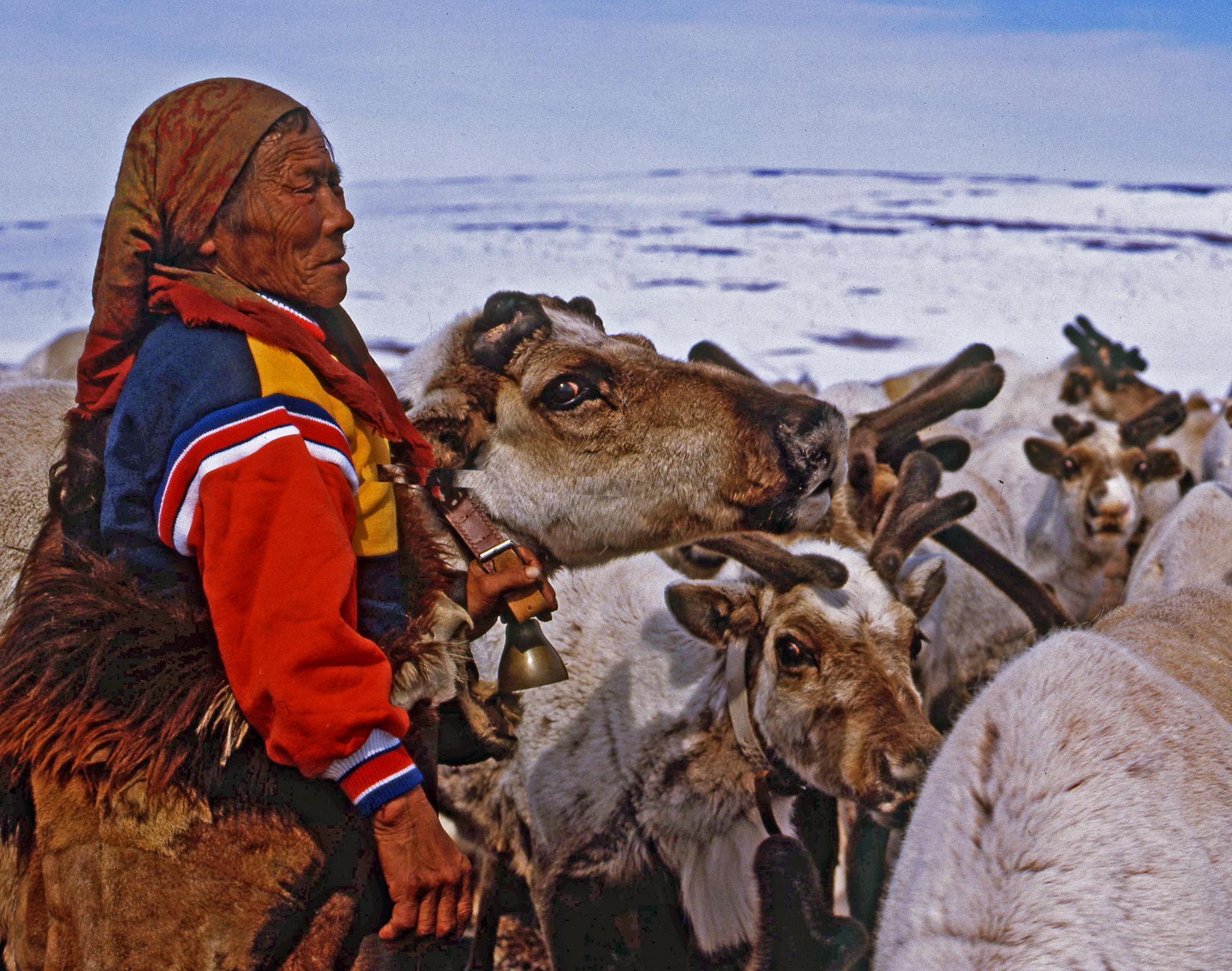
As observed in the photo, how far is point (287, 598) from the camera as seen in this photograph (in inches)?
74.9

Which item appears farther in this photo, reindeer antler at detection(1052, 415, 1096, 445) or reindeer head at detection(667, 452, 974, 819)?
reindeer antler at detection(1052, 415, 1096, 445)

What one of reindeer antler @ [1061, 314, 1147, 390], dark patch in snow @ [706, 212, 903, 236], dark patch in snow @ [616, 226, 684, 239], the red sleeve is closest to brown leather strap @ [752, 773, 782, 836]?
the red sleeve

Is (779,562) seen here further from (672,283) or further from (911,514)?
(672,283)

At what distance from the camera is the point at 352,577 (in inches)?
78.6

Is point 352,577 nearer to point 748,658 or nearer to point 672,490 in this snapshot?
point 672,490

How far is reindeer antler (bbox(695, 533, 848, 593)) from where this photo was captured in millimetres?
3877

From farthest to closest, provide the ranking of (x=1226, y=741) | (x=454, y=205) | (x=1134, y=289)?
(x=1134, y=289), (x=454, y=205), (x=1226, y=741)

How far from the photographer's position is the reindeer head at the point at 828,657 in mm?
3564

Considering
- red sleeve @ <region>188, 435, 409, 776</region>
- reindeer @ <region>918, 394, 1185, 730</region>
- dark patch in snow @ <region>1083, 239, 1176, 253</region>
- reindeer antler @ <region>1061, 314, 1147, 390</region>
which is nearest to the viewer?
red sleeve @ <region>188, 435, 409, 776</region>

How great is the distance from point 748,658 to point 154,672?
7.82 ft

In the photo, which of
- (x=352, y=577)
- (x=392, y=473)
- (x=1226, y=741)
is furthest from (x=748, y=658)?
(x=352, y=577)

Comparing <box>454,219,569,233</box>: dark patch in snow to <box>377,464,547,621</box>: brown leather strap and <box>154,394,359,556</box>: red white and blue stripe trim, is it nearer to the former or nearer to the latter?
<box>377,464,547,621</box>: brown leather strap

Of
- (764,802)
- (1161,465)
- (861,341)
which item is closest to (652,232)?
(861,341)

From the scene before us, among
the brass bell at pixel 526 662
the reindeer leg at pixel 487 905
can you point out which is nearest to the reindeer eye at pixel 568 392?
the brass bell at pixel 526 662
